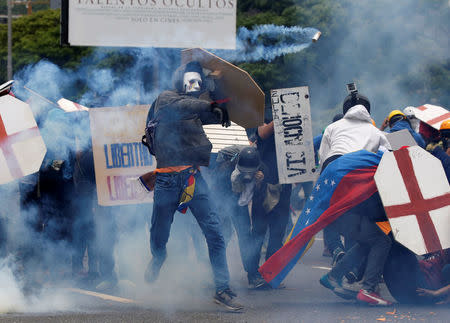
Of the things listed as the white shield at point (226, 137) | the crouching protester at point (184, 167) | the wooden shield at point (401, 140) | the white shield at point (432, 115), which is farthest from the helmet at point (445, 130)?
the crouching protester at point (184, 167)

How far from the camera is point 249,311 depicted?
199 inches

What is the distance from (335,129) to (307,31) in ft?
11.0

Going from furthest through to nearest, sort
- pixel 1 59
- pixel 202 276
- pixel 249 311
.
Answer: pixel 1 59 < pixel 202 276 < pixel 249 311

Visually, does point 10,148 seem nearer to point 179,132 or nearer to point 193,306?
point 179,132

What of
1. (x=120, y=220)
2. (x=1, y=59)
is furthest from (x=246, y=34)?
(x=1, y=59)

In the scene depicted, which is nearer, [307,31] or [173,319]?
[173,319]

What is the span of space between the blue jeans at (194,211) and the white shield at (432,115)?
273cm

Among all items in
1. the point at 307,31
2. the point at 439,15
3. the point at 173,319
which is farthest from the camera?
the point at 439,15

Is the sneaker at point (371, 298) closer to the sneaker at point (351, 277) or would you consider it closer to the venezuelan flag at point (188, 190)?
the sneaker at point (351, 277)

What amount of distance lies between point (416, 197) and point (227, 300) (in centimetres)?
147

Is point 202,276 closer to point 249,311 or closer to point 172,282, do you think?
point 172,282

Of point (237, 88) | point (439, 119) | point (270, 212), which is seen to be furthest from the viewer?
point (439, 119)

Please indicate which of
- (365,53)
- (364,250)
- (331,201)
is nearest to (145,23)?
(331,201)

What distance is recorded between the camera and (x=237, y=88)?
18.3ft
